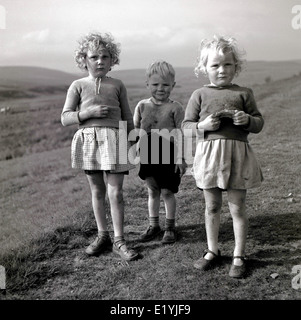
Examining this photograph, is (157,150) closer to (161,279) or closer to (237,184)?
(237,184)

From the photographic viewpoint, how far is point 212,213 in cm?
301

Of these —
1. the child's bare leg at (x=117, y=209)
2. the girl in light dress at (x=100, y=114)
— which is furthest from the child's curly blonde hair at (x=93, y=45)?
the child's bare leg at (x=117, y=209)

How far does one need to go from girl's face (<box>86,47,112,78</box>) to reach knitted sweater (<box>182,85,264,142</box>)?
2.69 feet

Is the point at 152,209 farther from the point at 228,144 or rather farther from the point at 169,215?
the point at 228,144

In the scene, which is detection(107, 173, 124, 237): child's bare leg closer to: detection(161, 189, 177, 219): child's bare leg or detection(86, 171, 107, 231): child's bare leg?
detection(86, 171, 107, 231): child's bare leg

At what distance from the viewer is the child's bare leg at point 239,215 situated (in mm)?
2881

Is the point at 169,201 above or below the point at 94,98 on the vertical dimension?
below

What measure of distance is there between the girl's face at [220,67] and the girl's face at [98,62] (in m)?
0.87

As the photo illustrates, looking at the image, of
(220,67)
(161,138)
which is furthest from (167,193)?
(220,67)

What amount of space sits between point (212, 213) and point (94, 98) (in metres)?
1.33

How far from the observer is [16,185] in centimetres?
923

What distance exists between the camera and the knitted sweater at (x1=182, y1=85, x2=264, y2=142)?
2.79 metres

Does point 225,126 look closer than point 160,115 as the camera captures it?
Yes
